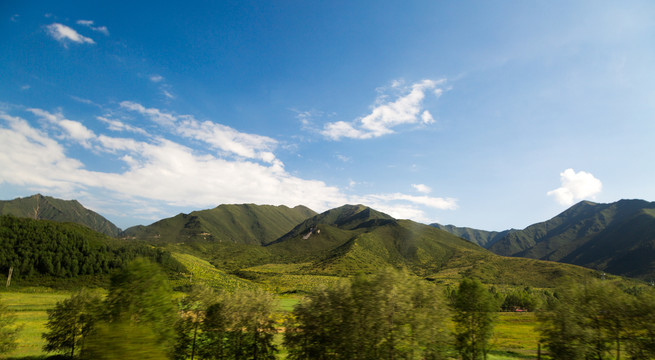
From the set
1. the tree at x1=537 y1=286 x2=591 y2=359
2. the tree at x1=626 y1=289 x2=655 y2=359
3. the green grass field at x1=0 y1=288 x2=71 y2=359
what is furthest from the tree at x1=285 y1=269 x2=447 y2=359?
the green grass field at x1=0 y1=288 x2=71 y2=359

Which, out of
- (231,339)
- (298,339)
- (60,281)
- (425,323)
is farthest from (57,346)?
(60,281)

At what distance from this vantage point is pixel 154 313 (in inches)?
1746

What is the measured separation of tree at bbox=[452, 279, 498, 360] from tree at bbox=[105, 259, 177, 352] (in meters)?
50.9

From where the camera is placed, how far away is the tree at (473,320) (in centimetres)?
5144

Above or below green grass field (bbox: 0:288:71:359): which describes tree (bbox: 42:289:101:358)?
above

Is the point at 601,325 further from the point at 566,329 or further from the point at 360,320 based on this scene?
the point at 360,320

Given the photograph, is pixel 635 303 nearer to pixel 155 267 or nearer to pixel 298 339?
pixel 298 339

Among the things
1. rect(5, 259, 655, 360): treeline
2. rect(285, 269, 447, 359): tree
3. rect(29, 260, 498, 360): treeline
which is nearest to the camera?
rect(5, 259, 655, 360): treeline

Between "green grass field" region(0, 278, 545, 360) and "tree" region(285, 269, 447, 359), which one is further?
"green grass field" region(0, 278, 545, 360)

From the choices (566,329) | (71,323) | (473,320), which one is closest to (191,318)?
(71,323)

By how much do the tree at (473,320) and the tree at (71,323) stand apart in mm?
68192

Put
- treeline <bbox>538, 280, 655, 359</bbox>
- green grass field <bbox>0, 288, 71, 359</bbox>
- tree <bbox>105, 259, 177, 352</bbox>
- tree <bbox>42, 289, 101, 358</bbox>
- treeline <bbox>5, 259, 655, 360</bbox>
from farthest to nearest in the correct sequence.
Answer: green grass field <bbox>0, 288, 71, 359</bbox>
tree <bbox>42, 289, 101, 358</bbox>
tree <bbox>105, 259, 177, 352</bbox>
treeline <bbox>5, 259, 655, 360</bbox>
treeline <bbox>538, 280, 655, 359</bbox>

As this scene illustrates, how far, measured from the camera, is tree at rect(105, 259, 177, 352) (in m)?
43.4

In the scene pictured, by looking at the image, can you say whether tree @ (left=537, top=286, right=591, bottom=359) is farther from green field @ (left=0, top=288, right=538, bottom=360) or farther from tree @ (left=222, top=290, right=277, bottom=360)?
tree @ (left=222, top=290, right=277, bottom=360)
